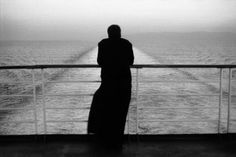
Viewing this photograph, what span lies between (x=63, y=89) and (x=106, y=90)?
686 inches

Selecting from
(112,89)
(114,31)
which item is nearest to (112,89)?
(112,89)

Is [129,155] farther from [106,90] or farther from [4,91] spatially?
[4,91]

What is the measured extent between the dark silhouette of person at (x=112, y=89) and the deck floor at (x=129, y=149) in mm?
176

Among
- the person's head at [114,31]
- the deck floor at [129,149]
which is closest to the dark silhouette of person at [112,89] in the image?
the person's head at [114,31]

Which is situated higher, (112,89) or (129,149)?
(112,89)

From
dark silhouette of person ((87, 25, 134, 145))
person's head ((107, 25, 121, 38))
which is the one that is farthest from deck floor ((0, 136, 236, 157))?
person's head ((107, 25, 121, 38))

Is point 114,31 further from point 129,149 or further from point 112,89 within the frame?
point 129,149

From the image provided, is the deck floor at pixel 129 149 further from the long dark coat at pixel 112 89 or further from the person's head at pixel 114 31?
the person's head at pixel 114 31

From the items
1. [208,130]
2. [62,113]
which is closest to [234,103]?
[208,130]

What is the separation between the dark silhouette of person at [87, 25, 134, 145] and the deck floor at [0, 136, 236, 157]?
176 mm

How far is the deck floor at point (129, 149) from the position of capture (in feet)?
9.27

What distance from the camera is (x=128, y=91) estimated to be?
296cm

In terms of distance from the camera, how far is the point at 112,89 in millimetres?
2934

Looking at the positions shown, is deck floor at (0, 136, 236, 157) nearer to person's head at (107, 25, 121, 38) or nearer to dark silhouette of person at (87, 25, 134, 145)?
dark silhouette of person at (87, 25, 134, 145)
